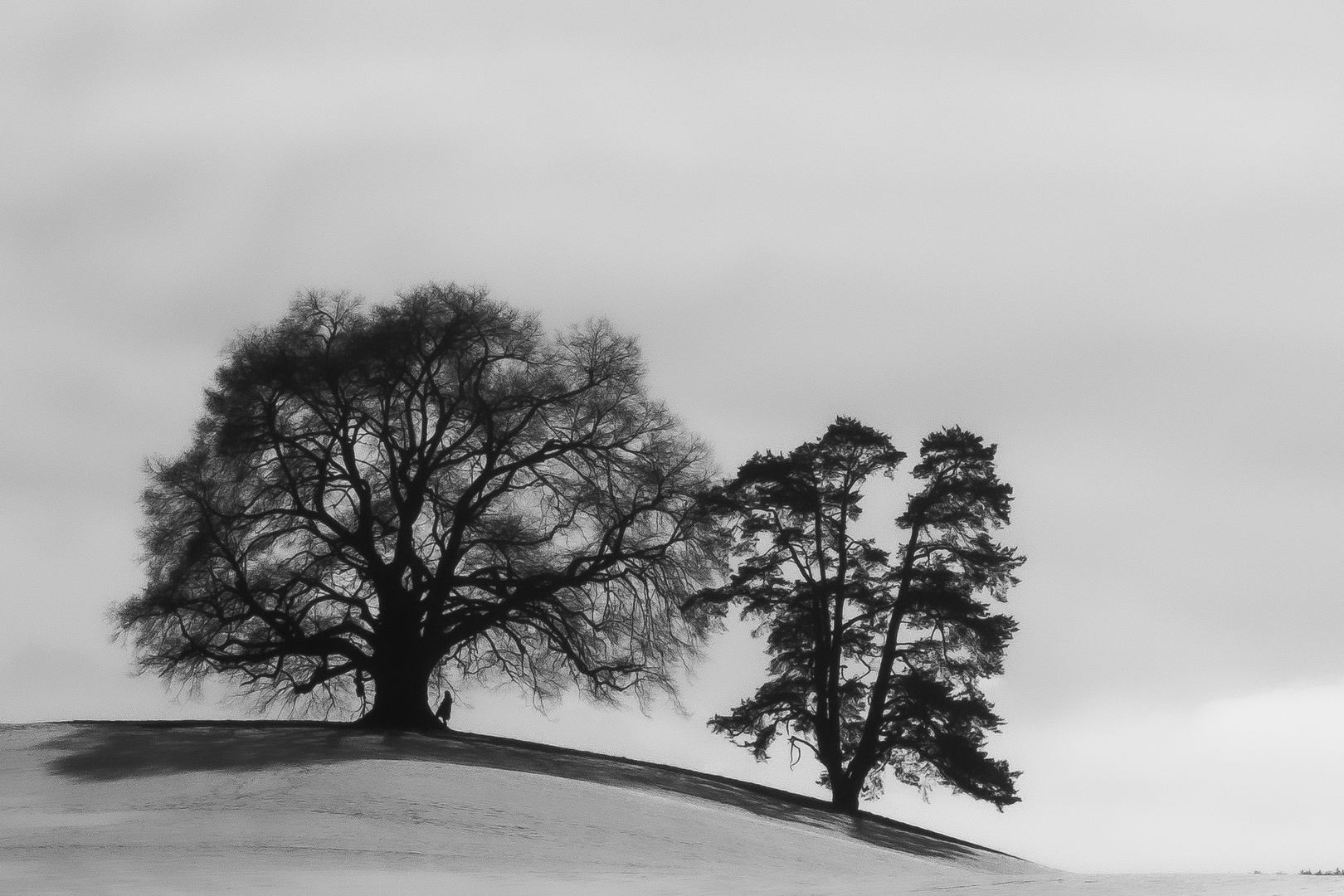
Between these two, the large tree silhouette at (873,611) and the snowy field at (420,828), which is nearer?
the snowy field at (420,828)

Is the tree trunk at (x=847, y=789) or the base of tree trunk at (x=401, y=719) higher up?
the base of tree trunk at (x=401, y=719)

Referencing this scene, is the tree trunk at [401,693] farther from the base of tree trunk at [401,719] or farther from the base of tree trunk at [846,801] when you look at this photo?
the base of tree trunk at [846,801]

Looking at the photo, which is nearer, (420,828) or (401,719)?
(420,828)

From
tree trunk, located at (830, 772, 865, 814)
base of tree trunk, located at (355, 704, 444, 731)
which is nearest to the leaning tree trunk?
tree trunk, located at (830, 772, 865, 814)

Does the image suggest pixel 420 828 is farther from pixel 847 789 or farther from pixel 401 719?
pixel 847 789

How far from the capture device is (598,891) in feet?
63.6

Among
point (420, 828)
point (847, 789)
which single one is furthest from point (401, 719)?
A: point (420, 828)

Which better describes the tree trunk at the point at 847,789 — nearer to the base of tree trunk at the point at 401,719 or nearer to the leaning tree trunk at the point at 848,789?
the leaning tree trunk at the point at 848,789

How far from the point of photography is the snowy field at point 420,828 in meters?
19.8

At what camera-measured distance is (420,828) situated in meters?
25.5

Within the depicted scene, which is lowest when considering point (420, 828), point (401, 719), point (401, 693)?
point (420, 828)

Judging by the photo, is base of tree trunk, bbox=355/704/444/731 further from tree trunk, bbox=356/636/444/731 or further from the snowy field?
the snowy field

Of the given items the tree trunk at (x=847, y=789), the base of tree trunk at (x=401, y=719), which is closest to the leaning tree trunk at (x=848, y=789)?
the tree trunk at (x=847, y=789)

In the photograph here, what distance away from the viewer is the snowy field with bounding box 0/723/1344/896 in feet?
64.8
